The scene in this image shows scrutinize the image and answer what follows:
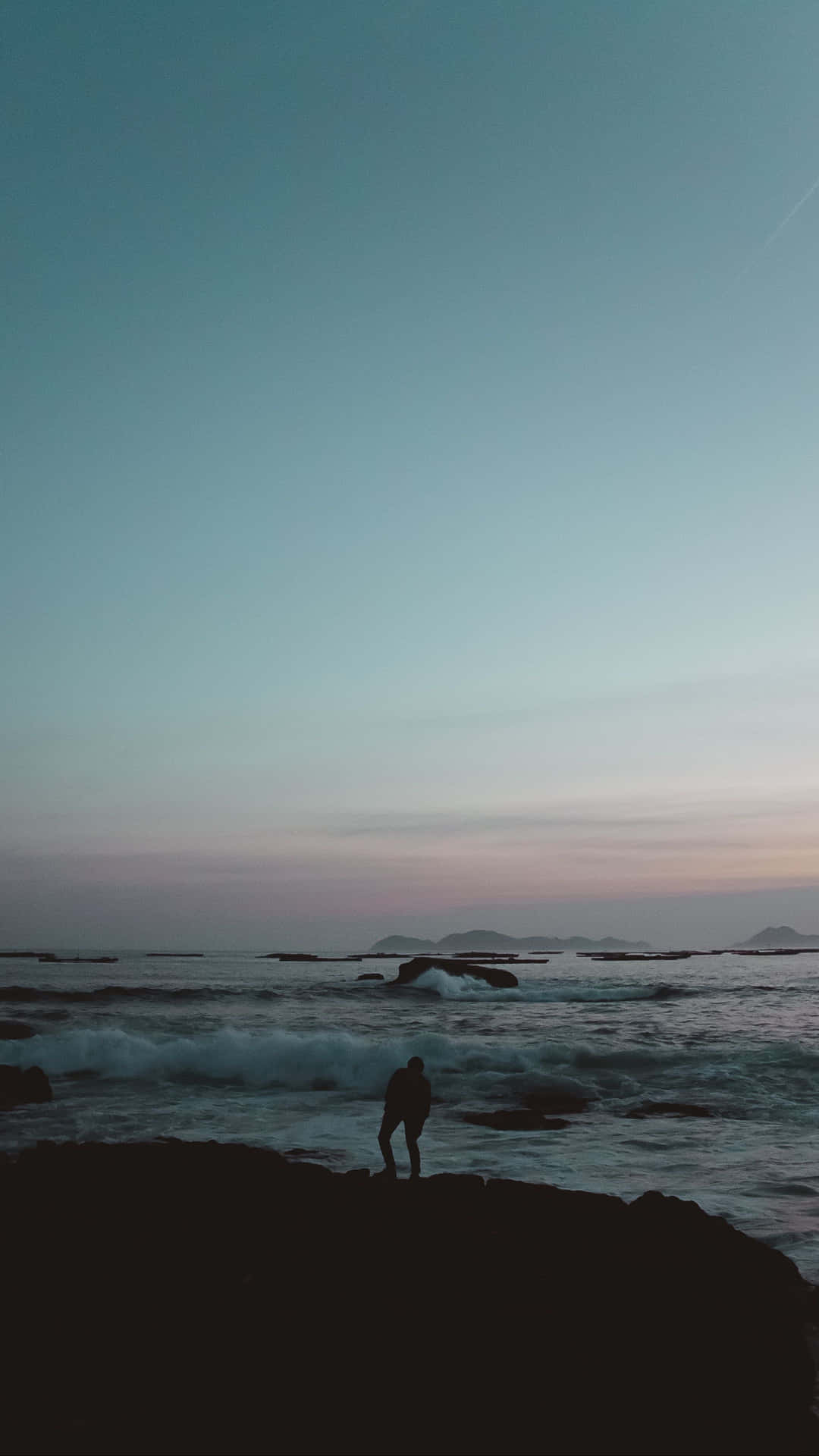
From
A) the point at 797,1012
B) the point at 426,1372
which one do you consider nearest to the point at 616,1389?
the point at 426,1372

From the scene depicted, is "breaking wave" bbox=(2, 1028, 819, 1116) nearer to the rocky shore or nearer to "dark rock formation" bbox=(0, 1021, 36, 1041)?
"dark rock formation" bbox=(0, 1021, 36, 1041)

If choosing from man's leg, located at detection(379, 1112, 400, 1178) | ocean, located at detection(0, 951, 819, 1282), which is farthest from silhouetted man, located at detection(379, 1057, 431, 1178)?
ocean, located at detection(0, 951, 819, 1282)

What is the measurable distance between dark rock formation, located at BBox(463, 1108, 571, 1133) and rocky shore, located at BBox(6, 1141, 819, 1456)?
7.37 metres

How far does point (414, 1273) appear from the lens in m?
8.09

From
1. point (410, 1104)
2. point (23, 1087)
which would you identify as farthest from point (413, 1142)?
point (23, 1087)

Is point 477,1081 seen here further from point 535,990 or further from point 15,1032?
point 535,990

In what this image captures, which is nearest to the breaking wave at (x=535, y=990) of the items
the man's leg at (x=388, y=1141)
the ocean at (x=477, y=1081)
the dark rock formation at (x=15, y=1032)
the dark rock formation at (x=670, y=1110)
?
the ocean at (x=477, y=1081)

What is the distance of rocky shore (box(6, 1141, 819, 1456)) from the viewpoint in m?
5.99

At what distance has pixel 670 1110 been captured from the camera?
63.7 ft

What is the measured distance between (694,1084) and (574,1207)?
47.8ft

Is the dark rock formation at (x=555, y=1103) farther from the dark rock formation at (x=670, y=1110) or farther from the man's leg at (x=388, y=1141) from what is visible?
the man's leg at (x=388, y=1141)

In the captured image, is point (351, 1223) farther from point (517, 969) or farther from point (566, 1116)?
point (517, 969)

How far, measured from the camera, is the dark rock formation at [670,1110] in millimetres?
18984

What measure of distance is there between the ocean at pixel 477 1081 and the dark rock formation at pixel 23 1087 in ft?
2.89
